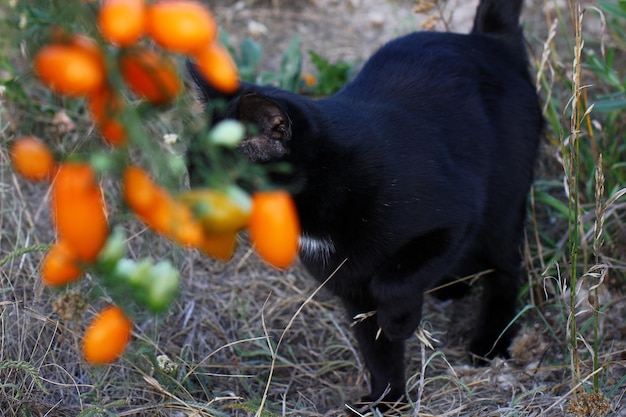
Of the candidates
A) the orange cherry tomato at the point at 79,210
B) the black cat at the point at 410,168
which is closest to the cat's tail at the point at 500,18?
the black cat at the point at 410,168

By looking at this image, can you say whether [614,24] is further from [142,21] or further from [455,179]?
[142,21]

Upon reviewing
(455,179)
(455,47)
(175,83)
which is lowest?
(455,179)

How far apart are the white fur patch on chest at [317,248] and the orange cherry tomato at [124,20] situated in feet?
3.37

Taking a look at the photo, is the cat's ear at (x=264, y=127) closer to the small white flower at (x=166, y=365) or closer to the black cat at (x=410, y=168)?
the black cat at (x=410, y=168)

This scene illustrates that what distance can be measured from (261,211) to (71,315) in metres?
0.65

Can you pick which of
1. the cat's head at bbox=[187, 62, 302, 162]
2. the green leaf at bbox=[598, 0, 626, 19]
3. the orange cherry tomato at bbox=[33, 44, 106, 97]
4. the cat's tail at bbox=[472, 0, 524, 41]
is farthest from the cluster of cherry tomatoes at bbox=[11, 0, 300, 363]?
the green leaf at bbox=[598, 0, 626, 19]

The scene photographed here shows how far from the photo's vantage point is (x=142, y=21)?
0.66m

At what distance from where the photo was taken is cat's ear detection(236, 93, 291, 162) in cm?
126

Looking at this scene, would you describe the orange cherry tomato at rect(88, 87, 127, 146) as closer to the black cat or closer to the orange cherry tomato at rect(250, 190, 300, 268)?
the orange cherry tomato at rect(250, 190, 300, 268)

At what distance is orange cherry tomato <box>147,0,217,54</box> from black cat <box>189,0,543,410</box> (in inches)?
22.0

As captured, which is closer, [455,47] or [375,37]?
[455,47]

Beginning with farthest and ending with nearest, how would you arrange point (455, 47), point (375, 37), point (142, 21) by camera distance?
point (375, 37) < point (455, 47) < point (142, 21)

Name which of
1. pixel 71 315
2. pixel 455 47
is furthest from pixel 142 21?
pixel 455 47

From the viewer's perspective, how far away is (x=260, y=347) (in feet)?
6.93
